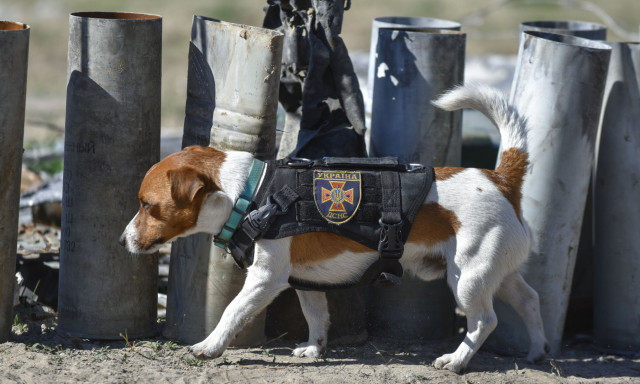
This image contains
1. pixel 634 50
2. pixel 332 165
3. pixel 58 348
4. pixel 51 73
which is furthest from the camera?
pixel 51 73

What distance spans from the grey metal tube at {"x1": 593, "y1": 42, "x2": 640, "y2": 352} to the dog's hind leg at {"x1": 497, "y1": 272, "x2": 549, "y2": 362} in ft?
2.66

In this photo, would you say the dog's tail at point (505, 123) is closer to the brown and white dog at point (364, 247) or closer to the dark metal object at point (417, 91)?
the brown and white dog at point (364, 247)

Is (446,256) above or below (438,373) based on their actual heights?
above

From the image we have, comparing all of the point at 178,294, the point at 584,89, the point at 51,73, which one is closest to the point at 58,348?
the point at 178,294

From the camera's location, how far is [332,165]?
15.3ft

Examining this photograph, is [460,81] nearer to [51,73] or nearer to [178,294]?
[178,294]

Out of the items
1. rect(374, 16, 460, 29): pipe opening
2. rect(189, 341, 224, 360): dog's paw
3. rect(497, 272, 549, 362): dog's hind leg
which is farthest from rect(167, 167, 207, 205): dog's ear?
rect(374, 16, 460, 29): pipe opening

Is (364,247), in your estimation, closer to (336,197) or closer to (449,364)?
(336,197)

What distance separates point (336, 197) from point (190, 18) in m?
18.6

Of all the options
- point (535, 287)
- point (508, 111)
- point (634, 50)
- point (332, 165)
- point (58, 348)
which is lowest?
point (58, 348)

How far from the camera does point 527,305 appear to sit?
512cm

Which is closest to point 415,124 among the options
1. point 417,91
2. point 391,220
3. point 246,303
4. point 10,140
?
point 417,91

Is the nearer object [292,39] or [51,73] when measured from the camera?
[292,39]

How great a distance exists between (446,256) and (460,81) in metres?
1.41
